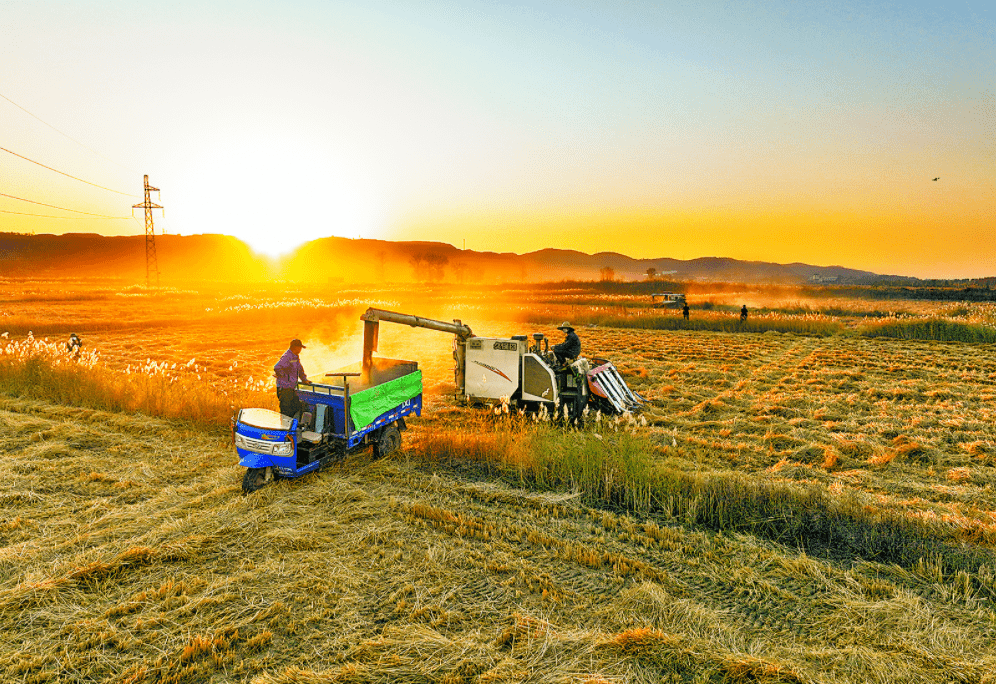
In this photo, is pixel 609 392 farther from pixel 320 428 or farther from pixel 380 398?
pixel 320 428

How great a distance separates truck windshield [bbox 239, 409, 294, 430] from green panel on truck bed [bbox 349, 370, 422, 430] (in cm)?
111

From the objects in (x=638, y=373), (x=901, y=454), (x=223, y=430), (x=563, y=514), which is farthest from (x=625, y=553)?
(x=638, y=373)

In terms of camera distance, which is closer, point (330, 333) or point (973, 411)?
point (973, 411)

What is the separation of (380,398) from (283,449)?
7.08 feet

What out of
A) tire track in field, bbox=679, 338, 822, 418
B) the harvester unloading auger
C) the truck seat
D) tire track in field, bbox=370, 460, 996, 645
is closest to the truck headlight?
the truck seat

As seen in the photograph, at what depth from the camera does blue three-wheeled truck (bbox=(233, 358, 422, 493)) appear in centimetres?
812

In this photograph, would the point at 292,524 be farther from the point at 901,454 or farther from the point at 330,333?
the point at 330,333

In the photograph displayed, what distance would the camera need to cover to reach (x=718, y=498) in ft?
26.5

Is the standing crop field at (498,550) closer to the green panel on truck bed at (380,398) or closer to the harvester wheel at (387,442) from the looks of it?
the harvester wheel at (387,442)

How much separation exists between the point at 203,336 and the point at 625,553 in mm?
29205

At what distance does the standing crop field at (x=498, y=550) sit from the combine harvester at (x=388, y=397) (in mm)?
533

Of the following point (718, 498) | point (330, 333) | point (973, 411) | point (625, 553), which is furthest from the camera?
point (330, 333)

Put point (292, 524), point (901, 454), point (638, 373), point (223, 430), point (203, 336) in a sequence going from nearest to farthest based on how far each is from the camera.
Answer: point (292, 524)
point (901, 454)
point (223, 430)
point (638, 373)
point (203, 336)

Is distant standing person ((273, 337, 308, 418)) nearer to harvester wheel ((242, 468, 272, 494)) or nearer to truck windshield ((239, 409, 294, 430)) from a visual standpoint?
truck windshield ((239, 409, 294, 430))
